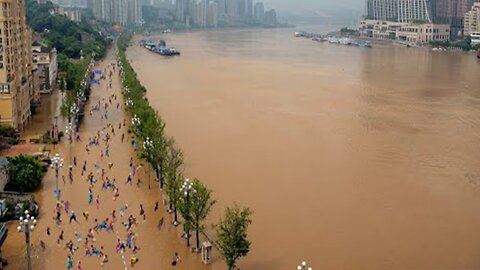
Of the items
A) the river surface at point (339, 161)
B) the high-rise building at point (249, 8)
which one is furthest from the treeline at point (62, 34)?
the high-rise building at point (249, 8)

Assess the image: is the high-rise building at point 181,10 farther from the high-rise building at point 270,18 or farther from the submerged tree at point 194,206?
the submerged tree at point 194,206

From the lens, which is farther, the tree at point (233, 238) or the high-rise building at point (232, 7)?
the high-rise building at point (232, 7)

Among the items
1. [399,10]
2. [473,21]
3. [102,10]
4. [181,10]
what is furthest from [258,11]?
[473,21]

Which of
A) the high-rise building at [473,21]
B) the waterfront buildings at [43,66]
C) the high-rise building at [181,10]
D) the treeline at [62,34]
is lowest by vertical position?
the waterfront buildings at [43,66]

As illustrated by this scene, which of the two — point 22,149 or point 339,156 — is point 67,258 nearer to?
point 22,149

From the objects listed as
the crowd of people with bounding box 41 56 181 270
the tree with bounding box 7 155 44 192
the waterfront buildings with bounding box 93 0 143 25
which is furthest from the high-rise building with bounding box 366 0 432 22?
the tree with bounding box 7 155 44 192

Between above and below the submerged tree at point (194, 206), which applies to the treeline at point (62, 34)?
above

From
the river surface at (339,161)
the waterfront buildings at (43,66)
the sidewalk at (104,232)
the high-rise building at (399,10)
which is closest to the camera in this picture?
the sidewalk at (104,232)
